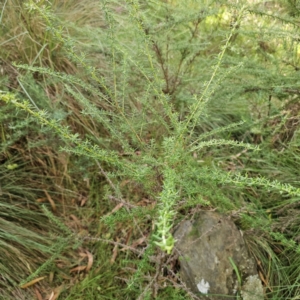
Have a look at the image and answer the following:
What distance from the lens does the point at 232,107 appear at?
268cm

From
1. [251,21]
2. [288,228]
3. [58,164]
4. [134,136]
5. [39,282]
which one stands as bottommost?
[39,282]

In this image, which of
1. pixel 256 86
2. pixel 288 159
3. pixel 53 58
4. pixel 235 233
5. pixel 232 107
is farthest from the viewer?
pixel 232 107

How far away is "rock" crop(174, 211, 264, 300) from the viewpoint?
1726 mm

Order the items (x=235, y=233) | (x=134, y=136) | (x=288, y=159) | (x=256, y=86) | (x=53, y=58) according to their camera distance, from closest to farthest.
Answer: (x=134, y=136)
(x=235, y=233)
(x=256, y=86)
(x=288, y=159)
(x=53, y=58)

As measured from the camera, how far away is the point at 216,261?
175 cm

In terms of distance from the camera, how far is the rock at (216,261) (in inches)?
67.9

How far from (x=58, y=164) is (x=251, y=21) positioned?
2.08m

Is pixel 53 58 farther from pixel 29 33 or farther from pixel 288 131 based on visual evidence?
pixel 288 131

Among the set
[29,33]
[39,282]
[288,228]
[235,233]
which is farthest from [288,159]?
[29,33]

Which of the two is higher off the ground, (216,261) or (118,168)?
(118,168)

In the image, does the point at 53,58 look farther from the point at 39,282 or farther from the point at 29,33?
the point at 39,282

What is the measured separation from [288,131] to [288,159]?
0.24 metres

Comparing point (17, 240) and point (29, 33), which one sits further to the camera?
point (29, 33)

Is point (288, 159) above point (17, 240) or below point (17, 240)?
above
